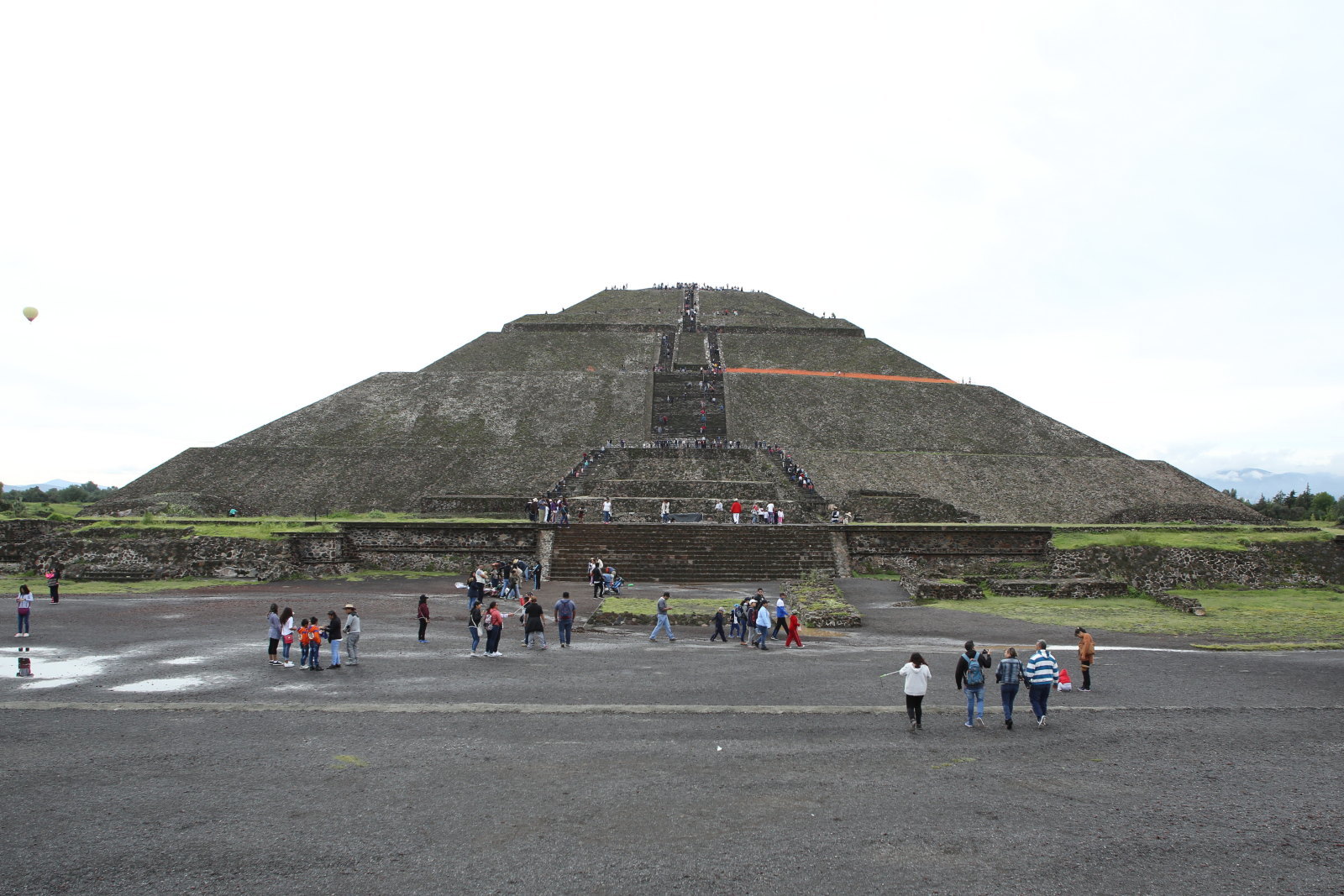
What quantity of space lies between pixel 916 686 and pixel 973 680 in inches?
27.7

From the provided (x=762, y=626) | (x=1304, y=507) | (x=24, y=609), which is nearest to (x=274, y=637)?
(x=24, y=609)

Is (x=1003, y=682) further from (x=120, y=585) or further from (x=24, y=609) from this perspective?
(x=120, y=585)

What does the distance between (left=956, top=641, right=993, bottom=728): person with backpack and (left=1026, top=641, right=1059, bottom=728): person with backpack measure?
48cm

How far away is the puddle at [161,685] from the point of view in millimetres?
9900

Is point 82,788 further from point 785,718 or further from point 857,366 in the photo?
point 857,366

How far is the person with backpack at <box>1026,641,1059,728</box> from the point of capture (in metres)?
8.75

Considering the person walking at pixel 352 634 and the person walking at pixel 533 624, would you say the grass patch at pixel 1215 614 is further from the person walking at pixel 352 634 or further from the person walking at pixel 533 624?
→ the person walking at pixel 352 634

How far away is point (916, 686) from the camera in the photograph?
27.5 ft

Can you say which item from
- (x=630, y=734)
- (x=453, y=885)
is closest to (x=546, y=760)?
(x=630, y=734)

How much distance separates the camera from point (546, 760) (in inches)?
294

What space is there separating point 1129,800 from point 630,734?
4439mm

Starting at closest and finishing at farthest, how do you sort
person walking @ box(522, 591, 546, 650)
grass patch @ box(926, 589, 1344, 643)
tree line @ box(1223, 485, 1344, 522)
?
1. person walking @ box(522, 591, 546, 650)
2. grass patch @ box(926, 589, 1344, 643)
3. tree line @ box(1223, 485, 1344, 522)

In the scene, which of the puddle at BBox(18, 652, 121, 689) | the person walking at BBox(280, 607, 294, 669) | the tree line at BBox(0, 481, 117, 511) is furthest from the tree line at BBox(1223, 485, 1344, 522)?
the tree line at BBox(0, 481, 117, 511)

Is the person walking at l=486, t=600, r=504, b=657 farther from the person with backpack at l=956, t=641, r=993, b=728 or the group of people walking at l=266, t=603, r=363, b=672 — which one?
the person with backpack at l=956, t=641, r=993, b=728
